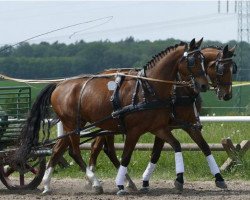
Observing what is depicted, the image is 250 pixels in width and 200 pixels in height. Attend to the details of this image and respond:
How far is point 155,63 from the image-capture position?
Answer: 37.0 ft

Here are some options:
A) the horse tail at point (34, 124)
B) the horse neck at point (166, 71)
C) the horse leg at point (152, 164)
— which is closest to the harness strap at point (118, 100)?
the horse neck at point (166, 71)

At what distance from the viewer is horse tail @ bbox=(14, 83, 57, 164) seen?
38.1 ft

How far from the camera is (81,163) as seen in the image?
11820 millimetres

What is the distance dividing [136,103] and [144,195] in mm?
1221

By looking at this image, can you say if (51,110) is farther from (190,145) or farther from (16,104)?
(190,145)

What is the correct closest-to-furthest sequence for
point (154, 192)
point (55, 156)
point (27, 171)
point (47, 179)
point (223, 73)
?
1. point (223, 73)
2. point (154, 192)
3. point (47, 179)
4. point (55, 156)
5. point (27, 171)

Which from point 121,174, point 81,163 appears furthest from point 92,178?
point 121,174

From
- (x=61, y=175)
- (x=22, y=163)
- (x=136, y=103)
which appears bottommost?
(x=61, y=175)

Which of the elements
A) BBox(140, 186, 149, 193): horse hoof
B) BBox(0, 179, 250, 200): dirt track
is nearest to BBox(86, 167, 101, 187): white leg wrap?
BBox(0, 179, 250, 200): dirt track

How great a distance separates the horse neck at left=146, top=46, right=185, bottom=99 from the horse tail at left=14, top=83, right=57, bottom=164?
69.2 inches

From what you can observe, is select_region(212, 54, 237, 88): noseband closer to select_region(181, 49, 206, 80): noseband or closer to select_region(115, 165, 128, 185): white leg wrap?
select_region(181, 49, 206, 80): noseband

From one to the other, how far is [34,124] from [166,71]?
6.99 ft

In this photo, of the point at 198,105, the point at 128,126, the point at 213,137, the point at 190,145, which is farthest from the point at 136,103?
the point at 213,137

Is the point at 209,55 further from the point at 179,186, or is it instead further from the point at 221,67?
the point at 179,186
